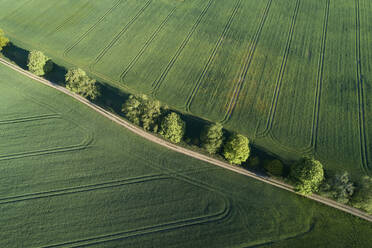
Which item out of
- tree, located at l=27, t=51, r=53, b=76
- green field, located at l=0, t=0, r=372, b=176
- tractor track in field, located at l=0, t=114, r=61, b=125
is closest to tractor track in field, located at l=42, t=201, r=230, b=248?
green field, located at l=0, t=0, r=372, b=176

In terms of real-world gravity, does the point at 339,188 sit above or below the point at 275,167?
above

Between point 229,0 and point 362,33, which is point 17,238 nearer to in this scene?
point 229,0

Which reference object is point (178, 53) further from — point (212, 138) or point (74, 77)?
point (212, 138)

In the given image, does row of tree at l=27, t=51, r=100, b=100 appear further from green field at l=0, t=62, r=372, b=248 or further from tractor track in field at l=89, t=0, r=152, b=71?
tractor track in field at l=89, t=0, r=152, b=71

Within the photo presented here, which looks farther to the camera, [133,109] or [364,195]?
[133,109]

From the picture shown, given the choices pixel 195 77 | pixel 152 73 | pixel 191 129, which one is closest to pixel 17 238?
pixel 191 129

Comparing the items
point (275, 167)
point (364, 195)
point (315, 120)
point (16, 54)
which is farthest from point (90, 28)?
point (364, 195)
